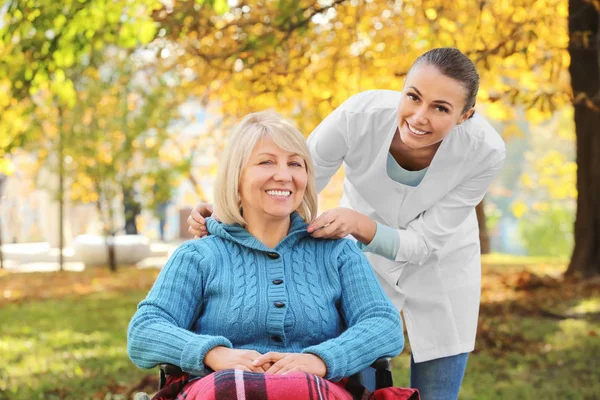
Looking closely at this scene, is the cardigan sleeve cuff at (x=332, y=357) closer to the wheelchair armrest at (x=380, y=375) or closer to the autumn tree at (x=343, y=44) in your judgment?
the wheelchair armrest at (x=380, y=375)

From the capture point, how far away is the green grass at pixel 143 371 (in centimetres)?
562

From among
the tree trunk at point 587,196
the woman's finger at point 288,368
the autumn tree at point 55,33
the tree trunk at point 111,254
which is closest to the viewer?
the woman's finger at point 288,368

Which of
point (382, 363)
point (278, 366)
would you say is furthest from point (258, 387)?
point (382, 363)

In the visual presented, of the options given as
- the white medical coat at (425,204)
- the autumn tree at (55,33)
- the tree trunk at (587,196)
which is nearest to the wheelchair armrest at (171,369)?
the white medical coat at (425,204)

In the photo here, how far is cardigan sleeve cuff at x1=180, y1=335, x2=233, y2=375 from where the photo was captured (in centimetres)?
232

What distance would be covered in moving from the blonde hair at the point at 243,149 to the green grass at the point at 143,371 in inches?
120

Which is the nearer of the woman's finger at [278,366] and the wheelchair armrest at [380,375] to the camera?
the woman's finger at [278,366]

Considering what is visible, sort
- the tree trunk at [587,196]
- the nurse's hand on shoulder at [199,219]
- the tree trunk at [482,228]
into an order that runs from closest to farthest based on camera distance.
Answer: the nurse's hand on shoulder at [199,219]
the tree trunk at [587,196]
the tree trunk at [482,228]

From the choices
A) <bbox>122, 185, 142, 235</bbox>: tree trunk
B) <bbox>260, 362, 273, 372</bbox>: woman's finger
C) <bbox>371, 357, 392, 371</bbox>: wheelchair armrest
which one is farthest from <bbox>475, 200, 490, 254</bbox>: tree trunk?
<bbox>260, 362, 273, 372</bbox>: woman's finger

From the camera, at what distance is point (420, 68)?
263cm

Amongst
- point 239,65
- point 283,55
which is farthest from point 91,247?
point 283,55

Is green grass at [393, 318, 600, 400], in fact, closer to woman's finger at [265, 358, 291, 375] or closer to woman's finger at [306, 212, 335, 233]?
woman's finger at [306, 212, 335, 233]

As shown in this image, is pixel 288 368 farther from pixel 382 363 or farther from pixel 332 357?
pixel 382 363

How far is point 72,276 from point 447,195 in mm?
11935
